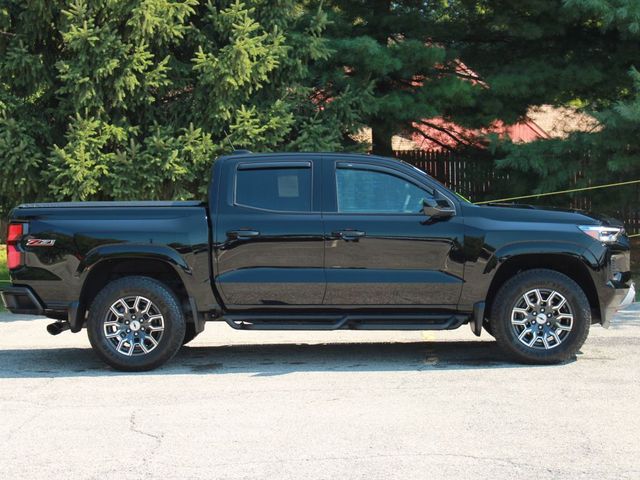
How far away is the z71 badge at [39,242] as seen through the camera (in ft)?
27.6

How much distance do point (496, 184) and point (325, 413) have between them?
37.4 ft

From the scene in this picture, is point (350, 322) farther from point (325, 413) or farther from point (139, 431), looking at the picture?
point (139, 431)

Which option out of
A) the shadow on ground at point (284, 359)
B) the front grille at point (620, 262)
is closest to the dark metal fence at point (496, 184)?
the shadow on ground at point (284, 359)

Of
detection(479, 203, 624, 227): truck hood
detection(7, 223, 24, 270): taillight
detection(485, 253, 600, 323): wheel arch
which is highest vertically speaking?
detection(479, 203, 624, 227): truck hood

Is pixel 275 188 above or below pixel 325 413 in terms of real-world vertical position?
above

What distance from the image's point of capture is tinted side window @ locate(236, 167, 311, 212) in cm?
854

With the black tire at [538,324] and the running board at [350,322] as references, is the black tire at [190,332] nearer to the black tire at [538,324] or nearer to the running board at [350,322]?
the running board at [350,322]

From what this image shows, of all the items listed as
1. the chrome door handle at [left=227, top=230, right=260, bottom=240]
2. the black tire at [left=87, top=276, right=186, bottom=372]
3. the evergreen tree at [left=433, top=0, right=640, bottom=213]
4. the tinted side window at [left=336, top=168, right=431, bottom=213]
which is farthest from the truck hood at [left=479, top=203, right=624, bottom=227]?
the evergreen tree at [left=433, top=0, right=640, bottom=213]

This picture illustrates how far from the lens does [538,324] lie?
8.41m

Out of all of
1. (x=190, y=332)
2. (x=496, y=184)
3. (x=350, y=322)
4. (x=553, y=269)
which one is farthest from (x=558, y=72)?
(x=350, y=322)

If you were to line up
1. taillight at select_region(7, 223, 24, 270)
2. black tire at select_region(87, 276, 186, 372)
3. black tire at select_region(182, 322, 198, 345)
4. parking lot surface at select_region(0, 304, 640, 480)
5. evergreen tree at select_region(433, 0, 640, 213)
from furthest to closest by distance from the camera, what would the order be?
evergreen tree at select_region(433, 0, 640, 213)
black tire at select_region(182, 322, 198, 345)
taillight at select_region(7, 223, 24, 270)
black tire at select_region(87, 276, 186, 372)
parking lot surface at select_region(0, 304, 640, 480)

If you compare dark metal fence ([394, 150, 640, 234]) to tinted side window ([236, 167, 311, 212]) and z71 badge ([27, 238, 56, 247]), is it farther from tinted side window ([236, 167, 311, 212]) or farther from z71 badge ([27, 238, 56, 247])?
z71 badge ([27, 238, 56, 247])

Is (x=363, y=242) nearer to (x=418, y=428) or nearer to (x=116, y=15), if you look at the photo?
(x=418, y=428)

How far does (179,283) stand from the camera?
8758mm
